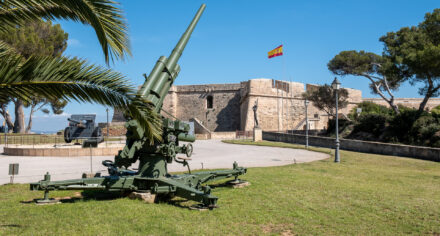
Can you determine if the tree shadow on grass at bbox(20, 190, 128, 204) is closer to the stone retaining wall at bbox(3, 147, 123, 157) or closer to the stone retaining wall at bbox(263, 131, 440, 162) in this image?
the stone retaining wall at bbox(3, 147, 123, 157)

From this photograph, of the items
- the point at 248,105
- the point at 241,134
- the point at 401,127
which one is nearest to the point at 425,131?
the point at 401,127

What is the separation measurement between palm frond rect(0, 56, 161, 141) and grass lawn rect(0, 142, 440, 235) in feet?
5.60

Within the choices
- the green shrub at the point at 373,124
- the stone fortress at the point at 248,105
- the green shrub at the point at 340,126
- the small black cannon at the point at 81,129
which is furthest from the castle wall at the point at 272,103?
Answer: the small black cannon at the point at 81,129

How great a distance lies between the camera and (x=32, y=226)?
4.06 meters

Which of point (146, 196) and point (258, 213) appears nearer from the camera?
point (258, 213)

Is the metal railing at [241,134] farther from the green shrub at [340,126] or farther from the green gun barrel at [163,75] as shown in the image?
the green gun barrel at [163,75]

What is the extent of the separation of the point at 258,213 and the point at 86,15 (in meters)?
3.51

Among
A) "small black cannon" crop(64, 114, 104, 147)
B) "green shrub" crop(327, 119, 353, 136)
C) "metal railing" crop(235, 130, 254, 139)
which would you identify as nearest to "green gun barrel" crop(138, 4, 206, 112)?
"small black cannon" crop(64, 114, 104, 147)

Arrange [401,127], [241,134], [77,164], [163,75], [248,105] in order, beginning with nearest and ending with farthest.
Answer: [163,75], [77,164], [401,127], [241,134], [248,105]

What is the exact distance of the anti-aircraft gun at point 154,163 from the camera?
16.1 feet

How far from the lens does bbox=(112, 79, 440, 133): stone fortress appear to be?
127 feet

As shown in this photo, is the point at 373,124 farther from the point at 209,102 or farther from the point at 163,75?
the point at 209,102

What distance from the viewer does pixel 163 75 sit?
5758mm

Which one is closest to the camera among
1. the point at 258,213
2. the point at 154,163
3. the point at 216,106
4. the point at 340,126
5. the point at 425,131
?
the point at 258,213
